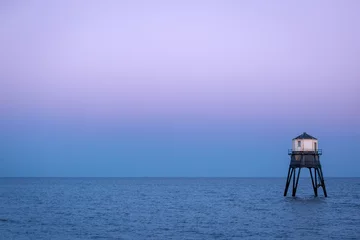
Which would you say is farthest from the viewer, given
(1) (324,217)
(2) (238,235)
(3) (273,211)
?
(3) (273,211)

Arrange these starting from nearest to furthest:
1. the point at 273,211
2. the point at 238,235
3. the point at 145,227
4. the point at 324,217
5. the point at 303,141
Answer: the point at 238,235
the point at 145,227
the point at 324,217
the point at 273,211
the point at 303,141

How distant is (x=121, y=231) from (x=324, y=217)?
2027cm

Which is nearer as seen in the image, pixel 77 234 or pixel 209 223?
pixel 77 234

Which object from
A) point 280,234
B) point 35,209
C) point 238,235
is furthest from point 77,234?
point 35,209

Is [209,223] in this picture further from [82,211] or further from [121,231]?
[82,211]

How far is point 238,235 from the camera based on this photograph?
1656 inches

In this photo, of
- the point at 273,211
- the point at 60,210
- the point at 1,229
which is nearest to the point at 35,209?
the point at 60,210

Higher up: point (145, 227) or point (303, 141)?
point (303, 141)

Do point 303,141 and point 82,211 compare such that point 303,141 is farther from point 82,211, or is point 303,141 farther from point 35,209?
point 35,209

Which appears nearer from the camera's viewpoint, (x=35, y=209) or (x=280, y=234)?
(x=280, y=234)

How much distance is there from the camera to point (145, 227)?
46812 millimetres

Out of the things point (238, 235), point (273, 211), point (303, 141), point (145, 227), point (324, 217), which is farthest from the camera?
point (303, 141)

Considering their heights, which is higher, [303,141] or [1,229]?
[303,141]

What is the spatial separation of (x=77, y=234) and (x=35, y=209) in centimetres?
2410
